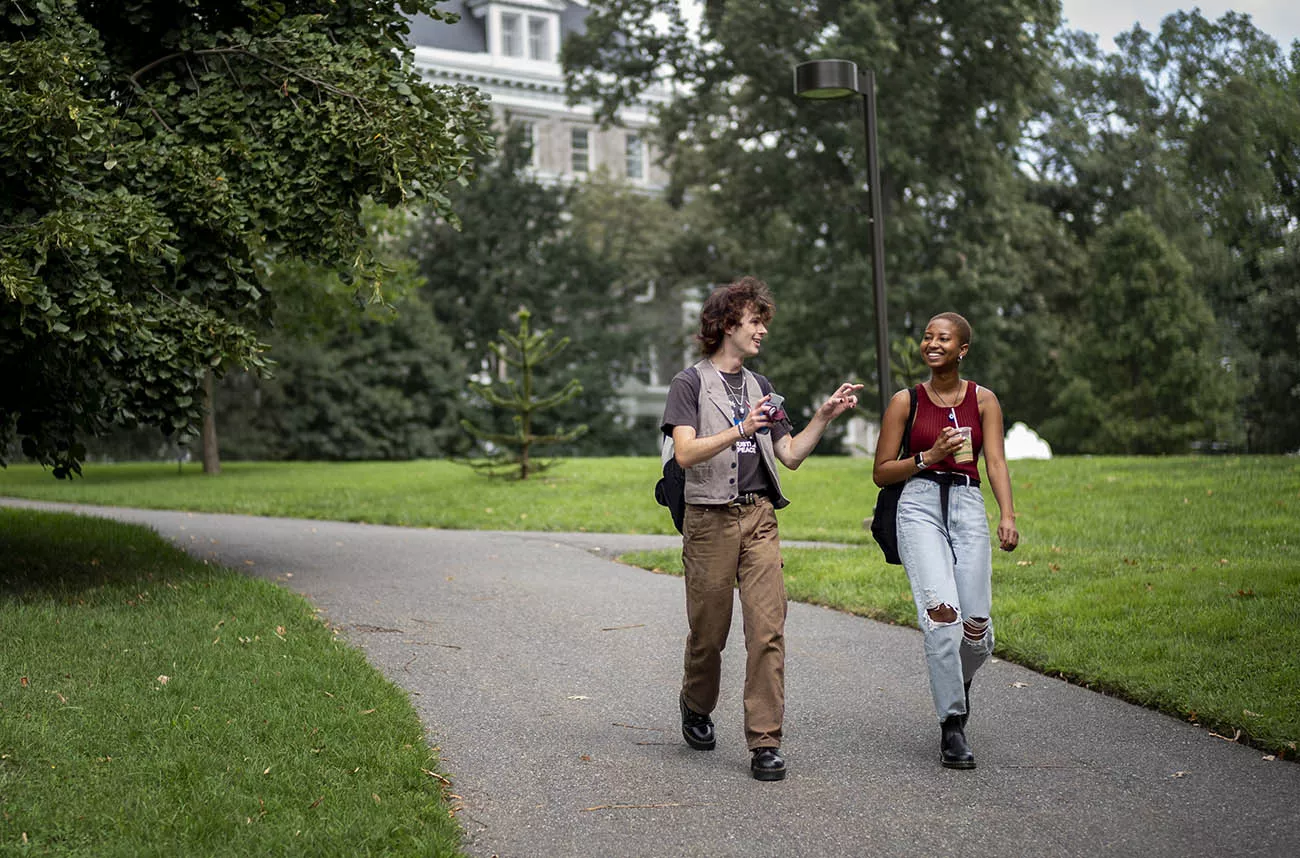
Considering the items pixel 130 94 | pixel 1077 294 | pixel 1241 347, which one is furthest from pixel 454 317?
pixel 130 94

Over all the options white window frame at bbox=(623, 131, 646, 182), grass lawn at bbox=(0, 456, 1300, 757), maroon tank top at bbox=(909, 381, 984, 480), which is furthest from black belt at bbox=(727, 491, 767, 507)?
white window frame at bbox=(623, 131, 646, 182)

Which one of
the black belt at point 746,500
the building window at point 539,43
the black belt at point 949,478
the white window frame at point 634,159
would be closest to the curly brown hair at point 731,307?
the black belt at point 746,500

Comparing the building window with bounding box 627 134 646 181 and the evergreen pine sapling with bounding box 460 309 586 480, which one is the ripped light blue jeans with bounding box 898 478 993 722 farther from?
the building window with bounding box 627 134 646 181

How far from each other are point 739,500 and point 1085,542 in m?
8.63

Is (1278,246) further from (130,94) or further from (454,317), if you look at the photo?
(130,94)

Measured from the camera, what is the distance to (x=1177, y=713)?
7246mm

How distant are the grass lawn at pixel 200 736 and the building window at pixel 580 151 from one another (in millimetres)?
53161

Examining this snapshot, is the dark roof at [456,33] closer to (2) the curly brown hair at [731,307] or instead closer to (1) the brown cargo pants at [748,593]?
(2) the curly brown hair at [731,307]

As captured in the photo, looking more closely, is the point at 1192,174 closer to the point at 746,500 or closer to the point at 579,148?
the point at 579,148

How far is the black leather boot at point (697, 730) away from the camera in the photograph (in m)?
6.64

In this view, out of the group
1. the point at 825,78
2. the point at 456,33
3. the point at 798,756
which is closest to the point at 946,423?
the point at 798,756

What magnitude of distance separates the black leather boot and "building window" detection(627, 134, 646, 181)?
58.0 meters

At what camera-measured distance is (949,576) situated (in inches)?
250

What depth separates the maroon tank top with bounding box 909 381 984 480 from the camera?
21.2 feet
